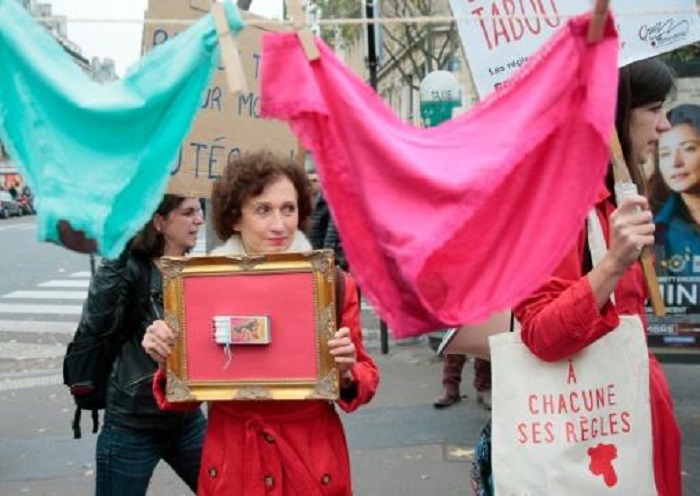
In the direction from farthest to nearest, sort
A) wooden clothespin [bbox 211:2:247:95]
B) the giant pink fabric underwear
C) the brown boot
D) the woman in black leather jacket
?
the brown boot, the woman in black leather jacket, the giant pink fabric underwear, wooden clothespin [bbox 211:2:247:95]

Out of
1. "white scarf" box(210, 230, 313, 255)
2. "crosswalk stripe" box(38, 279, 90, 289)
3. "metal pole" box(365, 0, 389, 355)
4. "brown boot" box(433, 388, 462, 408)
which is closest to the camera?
"white scarf" box(210, 230, 313, 255)

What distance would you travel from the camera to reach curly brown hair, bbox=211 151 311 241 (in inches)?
108

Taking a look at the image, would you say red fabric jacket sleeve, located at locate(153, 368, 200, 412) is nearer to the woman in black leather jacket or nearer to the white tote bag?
the woman in black leather jacket

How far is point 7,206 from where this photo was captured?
1833 inches

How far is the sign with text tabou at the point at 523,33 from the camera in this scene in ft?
10.6

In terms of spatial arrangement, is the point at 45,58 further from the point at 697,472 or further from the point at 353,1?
the point at 353,1

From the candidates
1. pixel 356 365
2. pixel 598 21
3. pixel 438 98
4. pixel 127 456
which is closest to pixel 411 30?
pixel 438 98

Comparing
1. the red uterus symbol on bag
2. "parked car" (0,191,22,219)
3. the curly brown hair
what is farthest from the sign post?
"parked car" (0,191,22,219)

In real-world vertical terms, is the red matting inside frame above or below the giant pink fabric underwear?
below

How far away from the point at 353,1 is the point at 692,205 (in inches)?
698

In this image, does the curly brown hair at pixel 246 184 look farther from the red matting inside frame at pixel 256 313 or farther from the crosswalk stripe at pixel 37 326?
the crosswalk stripe at pixel 37 326

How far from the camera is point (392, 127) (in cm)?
207

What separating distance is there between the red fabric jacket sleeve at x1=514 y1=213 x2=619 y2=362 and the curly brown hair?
90cm

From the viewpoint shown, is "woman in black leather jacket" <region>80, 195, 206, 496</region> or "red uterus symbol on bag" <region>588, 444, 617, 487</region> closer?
"red uterus symbol on bag" <region>588, 444, 617, 487</region>
